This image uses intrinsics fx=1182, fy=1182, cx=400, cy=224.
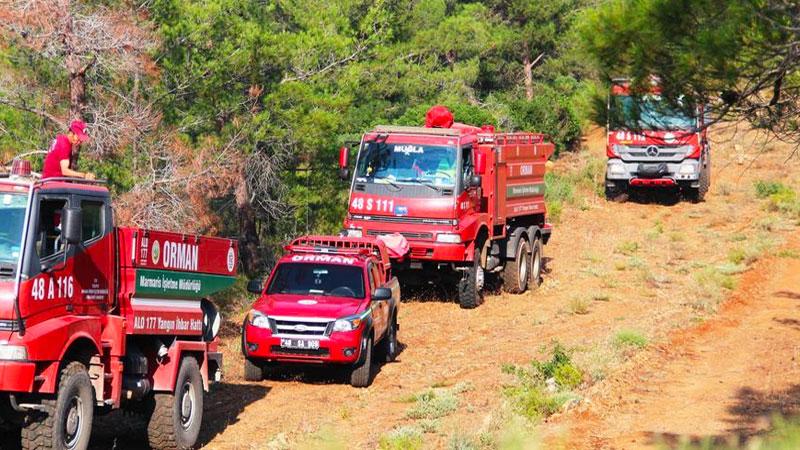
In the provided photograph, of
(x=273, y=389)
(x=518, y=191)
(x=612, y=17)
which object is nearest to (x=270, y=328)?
(x=273, y=389)

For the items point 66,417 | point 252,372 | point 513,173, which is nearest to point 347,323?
point 252,372

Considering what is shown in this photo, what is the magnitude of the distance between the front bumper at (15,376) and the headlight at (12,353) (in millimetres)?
33

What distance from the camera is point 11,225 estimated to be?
393 inches

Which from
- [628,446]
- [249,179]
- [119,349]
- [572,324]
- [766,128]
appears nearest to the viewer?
[119,349]

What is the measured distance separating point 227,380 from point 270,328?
146cm

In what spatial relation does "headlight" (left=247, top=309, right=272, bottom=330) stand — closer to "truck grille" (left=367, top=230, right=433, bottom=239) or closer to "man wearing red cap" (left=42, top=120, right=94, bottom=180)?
"man wearing red cap" (left=42, top=120, right=94, bottom=180)

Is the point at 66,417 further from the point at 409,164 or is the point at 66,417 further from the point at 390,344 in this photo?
the point at 409,164

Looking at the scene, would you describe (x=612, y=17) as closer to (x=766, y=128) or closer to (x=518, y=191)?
(x=766, y=128)

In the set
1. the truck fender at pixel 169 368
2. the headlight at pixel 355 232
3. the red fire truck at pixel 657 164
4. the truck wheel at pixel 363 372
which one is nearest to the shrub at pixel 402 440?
the truck fender at pixel 169 368

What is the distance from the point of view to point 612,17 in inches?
445

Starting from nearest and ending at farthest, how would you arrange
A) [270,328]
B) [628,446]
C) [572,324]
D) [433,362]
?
1. [628,446]
2. [270,328]
3. [433,362]
4. [572,324]

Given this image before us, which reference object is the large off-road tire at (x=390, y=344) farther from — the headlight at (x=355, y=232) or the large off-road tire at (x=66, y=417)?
the large off-road tire at (x=66, y=417)

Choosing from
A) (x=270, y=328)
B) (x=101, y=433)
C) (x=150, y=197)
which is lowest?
(x=101, y=433)

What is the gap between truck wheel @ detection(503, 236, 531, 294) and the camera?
2416 centimetres
